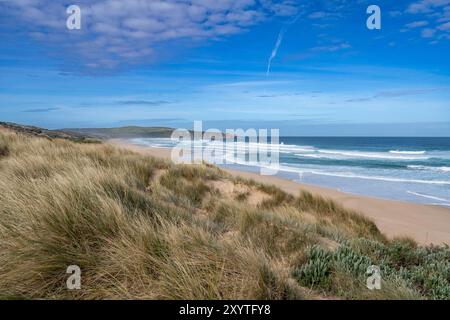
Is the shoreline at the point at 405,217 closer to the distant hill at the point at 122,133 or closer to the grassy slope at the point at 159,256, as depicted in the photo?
the grassy slope at the point at 159,256

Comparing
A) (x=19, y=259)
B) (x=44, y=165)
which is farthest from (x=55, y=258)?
(x=44, y=165)

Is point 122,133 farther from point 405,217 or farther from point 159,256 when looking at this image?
point 159,256

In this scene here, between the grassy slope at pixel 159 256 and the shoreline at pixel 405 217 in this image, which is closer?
the grassy slope at pixel 159 256

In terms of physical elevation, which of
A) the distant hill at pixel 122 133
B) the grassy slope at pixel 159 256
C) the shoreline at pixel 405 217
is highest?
the distant hill at pixel 122 133

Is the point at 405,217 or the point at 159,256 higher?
the point at 159,256

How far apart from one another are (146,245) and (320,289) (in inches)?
68.0

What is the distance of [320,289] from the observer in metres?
3.58

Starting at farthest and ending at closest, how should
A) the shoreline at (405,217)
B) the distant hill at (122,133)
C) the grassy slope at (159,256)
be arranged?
the distant hill at (122,133), the shoreline at (405,217), the grassy slope at (159,256)

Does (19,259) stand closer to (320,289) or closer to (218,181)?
(320,289)

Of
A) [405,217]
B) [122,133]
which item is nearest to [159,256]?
[405,217]

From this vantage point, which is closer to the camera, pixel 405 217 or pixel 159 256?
pixel 159 256

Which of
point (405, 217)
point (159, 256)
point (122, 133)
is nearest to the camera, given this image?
point (159, 256)

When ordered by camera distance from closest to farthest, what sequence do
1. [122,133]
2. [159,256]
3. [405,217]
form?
[159,256]
[405,217]
[122,133]

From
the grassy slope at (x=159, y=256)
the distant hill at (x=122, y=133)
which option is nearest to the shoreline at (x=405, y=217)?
the grassy slope at (x=159, y=256)
